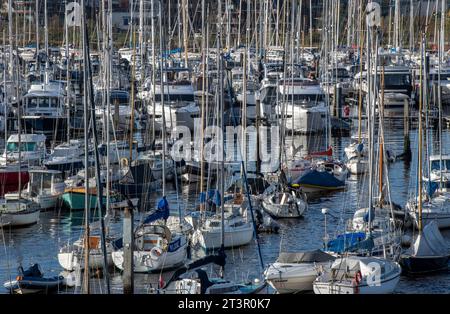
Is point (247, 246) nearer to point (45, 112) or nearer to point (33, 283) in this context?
point (33, 283)

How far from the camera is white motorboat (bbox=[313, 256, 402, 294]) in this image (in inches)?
869

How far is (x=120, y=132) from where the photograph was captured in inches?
1807

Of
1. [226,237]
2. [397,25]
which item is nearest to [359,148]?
[226,237]

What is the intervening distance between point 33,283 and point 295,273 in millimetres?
4957

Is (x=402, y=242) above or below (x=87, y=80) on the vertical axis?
below

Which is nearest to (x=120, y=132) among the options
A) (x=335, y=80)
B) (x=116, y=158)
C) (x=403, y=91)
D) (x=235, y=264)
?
(x=116, y=158)

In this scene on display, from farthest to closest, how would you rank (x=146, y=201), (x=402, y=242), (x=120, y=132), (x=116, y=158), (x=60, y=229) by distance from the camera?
(x=120, y=132) < (x=116, y=158) < (x=146, y=201) < (x=60, y=229) < (x=402, y=242)

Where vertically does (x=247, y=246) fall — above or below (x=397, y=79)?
below

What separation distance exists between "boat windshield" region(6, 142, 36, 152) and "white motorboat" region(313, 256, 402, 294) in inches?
655

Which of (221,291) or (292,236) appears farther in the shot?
(292,236)

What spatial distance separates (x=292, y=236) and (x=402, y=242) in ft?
9.67

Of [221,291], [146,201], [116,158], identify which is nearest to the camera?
[221,291]

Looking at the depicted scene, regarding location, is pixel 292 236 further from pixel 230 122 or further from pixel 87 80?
pixel 230 122

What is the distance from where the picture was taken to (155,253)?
82.9 feet
